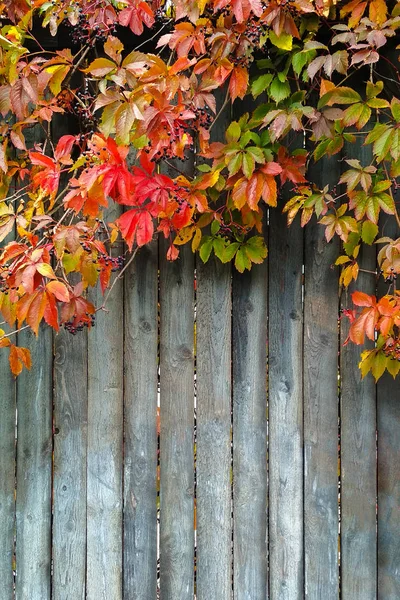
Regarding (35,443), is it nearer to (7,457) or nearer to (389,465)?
(7,457)

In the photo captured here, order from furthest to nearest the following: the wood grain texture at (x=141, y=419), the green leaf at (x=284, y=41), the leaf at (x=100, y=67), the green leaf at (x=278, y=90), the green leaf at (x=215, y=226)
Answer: the wood grain texture at (x=141, y=419)
the green leaf at (x=215, y=226)
the green leaf at (x=278, y=90)
the green leaf at (x=284, y=41)
the leaf at (x=100, y=67)

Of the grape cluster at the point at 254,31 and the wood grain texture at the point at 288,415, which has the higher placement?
the grape cluster at the point at 254,31

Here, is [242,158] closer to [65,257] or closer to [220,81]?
[220,81]

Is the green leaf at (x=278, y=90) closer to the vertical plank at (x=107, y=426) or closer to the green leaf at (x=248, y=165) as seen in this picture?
the green leaf at (x=248, y=165)

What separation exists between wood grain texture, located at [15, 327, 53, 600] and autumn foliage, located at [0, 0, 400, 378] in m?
0.24

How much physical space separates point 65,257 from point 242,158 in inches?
22.9

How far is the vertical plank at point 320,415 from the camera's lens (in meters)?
2.15

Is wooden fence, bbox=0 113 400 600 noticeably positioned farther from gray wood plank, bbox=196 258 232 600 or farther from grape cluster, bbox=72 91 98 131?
grape cluster, bbox=72 91 98 131

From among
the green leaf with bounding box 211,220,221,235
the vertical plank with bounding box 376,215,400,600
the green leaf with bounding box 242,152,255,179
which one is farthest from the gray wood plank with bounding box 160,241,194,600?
the vertical plank with bounding box 376,215,400,600

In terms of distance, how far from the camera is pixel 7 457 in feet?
7.31

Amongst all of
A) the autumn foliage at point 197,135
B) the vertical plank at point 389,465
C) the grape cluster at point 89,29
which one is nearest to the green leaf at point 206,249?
the autumn foliage at point 197,135

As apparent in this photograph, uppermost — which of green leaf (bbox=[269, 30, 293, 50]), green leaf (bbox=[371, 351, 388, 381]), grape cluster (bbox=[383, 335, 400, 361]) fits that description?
green leaf (bbox=[269, 30, 293, 50])

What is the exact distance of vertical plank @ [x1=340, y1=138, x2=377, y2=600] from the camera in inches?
84.2

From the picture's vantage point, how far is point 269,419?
7.14ft
